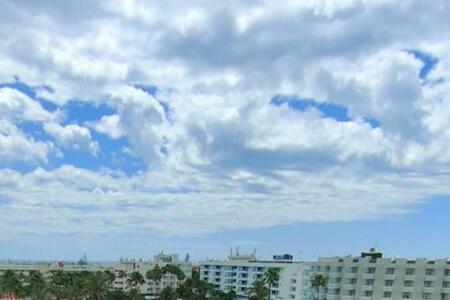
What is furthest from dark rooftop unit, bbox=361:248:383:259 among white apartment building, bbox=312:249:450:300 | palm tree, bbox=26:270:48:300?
palm tree, bbox=26:270:48:300

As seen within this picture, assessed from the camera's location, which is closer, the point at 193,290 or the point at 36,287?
the point at 193,290

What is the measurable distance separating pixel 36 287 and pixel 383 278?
56179mm

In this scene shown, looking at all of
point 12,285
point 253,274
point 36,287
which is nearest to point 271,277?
point 253,274

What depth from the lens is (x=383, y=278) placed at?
252 feet

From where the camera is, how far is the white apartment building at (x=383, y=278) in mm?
72375

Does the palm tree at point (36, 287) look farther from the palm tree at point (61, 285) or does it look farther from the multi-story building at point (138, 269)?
the multi-story building at point (138, 269)

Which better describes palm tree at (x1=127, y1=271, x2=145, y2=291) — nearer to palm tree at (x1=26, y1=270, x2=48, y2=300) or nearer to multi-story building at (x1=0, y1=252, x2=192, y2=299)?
multi-story building at (x1=0, y1=252, x2=192, y2=299)

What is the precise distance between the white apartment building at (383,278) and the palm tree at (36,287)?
44.1 meters

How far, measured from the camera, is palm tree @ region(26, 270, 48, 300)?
103 meters

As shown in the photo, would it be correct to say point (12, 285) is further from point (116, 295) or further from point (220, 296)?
point (220, 296)

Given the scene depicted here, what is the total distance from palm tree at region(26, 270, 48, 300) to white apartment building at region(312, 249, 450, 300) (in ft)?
145

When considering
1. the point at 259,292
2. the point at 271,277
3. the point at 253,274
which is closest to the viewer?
the point at 259,292

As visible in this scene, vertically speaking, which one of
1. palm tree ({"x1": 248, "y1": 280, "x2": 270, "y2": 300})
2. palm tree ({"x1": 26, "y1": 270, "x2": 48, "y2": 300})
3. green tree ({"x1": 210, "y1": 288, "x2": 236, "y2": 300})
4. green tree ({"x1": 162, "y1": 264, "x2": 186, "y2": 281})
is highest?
green tree ({"x1": 162, "y1": 264, "x2": 186, "y2": 281})

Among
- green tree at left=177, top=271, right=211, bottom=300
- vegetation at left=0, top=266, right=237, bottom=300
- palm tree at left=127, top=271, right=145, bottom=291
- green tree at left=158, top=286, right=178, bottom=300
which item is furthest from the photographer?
palm tree at left=127, top=271, right=145, bottom=291
